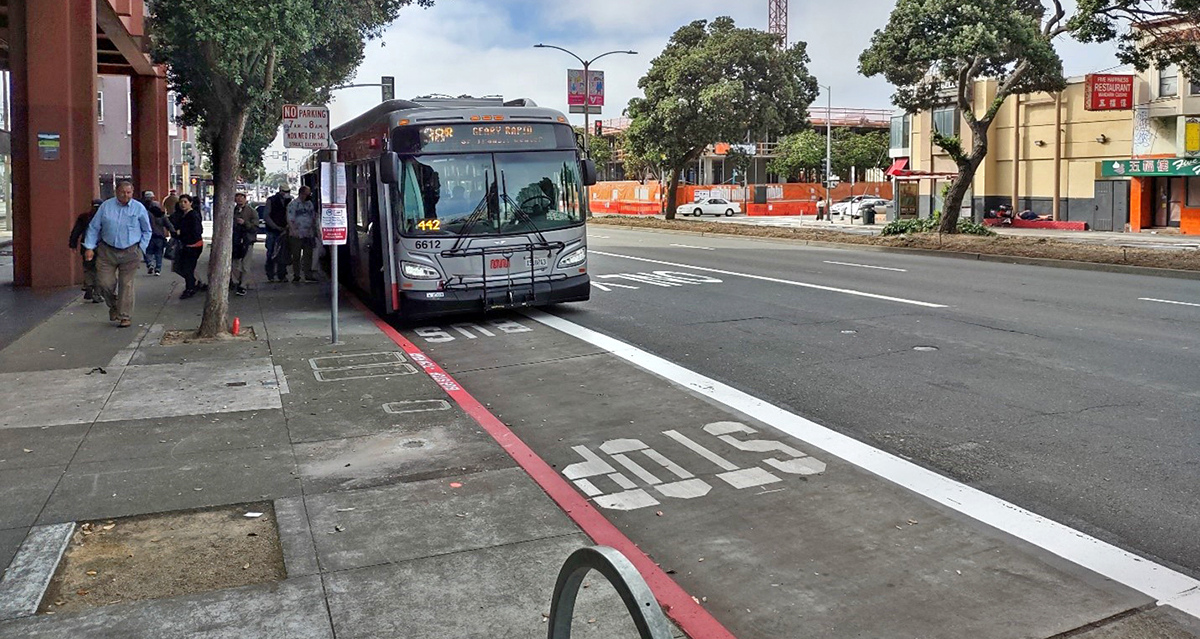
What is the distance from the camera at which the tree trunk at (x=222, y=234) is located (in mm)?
12719

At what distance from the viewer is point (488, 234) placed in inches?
542

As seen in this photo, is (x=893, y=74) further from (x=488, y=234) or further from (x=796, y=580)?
(x=796, y=580)

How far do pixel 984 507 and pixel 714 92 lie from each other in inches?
1616

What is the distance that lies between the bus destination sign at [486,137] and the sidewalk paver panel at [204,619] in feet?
30.6

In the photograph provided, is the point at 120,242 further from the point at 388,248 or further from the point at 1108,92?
the point at 1108,92

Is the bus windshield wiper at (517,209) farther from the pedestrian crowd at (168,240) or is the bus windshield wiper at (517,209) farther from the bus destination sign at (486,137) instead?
the pedestrian crowd at (168,240)

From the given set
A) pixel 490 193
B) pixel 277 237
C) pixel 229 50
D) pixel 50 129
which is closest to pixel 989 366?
pixel 490 193

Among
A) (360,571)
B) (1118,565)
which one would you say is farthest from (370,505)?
(1118,565)

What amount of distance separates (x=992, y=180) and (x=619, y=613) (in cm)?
4765

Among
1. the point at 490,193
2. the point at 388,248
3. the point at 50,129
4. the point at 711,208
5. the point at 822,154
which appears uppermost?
the point at 822,154

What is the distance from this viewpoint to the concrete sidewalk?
4.73 m

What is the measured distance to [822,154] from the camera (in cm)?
8356

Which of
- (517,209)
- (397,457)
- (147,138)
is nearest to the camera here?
(397,457)

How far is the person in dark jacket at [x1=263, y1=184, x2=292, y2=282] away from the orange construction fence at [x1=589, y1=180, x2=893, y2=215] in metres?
47.3
